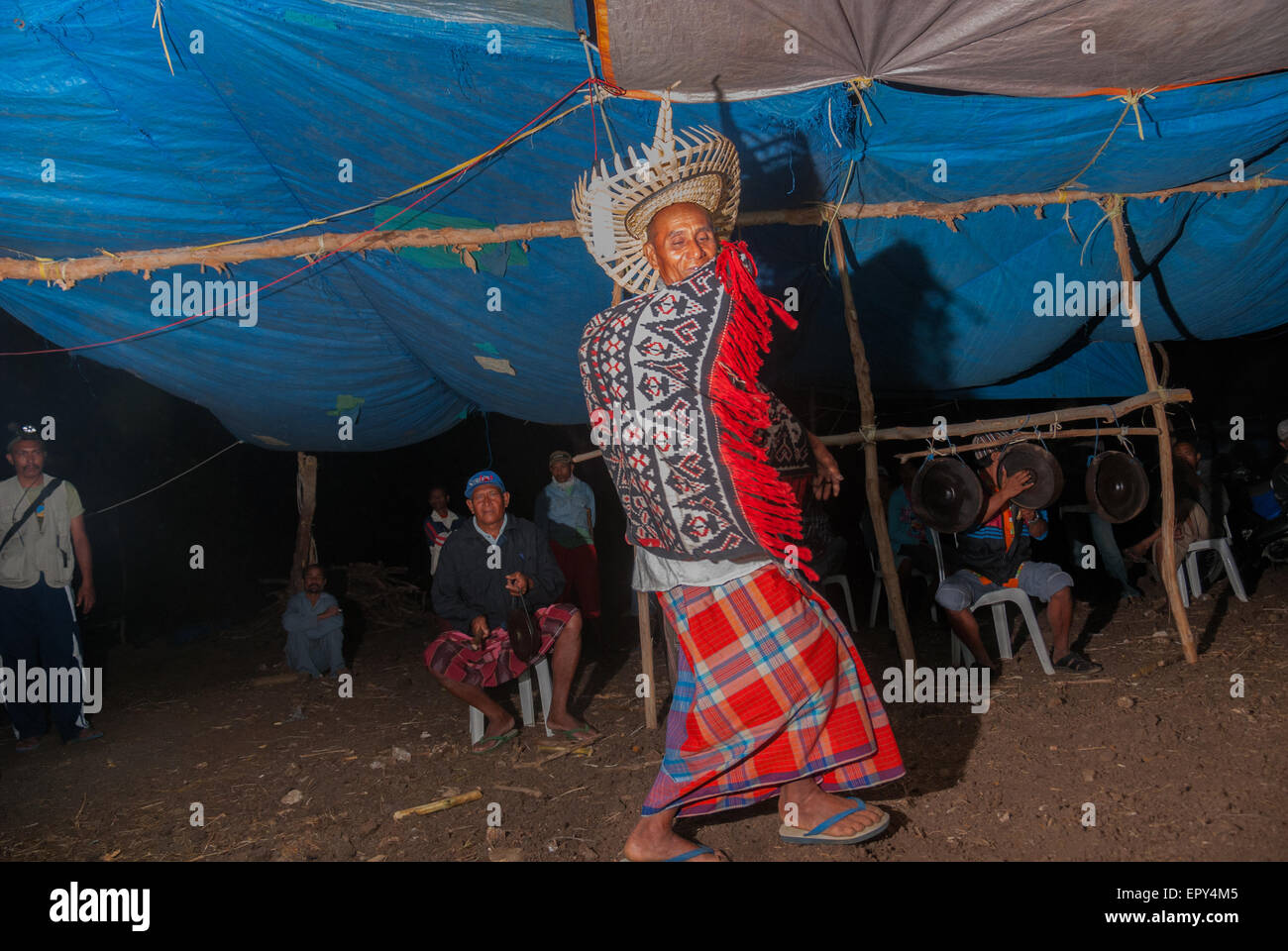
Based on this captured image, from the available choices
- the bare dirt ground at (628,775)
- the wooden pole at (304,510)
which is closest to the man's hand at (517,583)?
the bare dirt ground at (628,775)

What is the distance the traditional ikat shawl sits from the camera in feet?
8.48

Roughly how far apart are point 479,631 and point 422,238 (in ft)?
6.54

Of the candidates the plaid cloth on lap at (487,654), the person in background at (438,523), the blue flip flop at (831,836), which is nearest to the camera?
the blue flip flop at (831,836)

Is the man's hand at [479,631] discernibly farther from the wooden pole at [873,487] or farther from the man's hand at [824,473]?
the man's hand at [824,473]

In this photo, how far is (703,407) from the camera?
260 centimetres

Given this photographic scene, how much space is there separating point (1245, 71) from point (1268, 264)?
263cm

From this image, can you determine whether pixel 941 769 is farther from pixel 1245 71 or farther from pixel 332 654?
pixel 332 654

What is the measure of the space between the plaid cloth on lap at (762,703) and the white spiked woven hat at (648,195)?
1118 mm

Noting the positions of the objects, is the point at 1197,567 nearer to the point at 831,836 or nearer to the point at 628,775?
the point at 628,775

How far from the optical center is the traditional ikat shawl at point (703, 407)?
102 inches

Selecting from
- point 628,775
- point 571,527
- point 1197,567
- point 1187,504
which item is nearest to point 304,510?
point 571,527

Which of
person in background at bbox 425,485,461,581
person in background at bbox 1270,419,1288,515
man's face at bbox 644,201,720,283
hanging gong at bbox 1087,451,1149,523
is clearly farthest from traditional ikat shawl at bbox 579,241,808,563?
person in background at bbox 1270,419,1288,515

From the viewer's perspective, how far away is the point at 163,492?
9.12 metres

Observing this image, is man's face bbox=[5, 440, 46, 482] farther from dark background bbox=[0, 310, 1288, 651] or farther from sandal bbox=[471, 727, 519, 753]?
sandal bbox=[471, 727, 519, 753]
